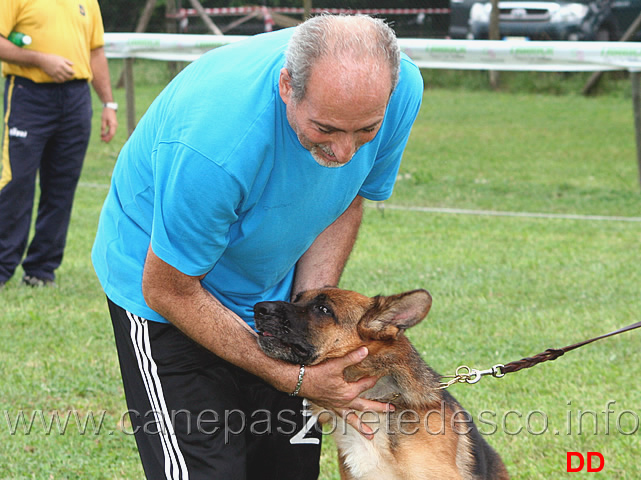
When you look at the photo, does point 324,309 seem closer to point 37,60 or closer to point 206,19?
point 37,60

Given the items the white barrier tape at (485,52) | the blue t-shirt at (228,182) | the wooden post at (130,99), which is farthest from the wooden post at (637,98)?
the blue t-shirt at (228,182)

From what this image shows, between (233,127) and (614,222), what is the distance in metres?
8.09

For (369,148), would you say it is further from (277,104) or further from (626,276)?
(626,276)

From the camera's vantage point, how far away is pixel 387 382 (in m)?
3.46

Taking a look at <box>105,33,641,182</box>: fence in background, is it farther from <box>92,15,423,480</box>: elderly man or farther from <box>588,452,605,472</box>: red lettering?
<box>92,15,423,480</box>: elderly man

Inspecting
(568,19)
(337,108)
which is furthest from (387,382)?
(568,19)

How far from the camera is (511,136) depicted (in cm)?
1633

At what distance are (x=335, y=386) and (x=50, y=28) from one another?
5.34m

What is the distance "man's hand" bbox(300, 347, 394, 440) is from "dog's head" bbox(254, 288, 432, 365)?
0.12 m

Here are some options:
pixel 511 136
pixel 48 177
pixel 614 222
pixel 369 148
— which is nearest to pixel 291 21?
pixel 511 136

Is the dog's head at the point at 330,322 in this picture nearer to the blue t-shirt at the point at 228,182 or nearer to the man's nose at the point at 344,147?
the blue t-shirt at the point at 228,182

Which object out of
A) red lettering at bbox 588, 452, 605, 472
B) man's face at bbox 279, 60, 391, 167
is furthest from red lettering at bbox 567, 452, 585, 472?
man's face at bbox 279, 60, 391, 167

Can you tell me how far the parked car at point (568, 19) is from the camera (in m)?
18.9

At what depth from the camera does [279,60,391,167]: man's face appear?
2.56m
